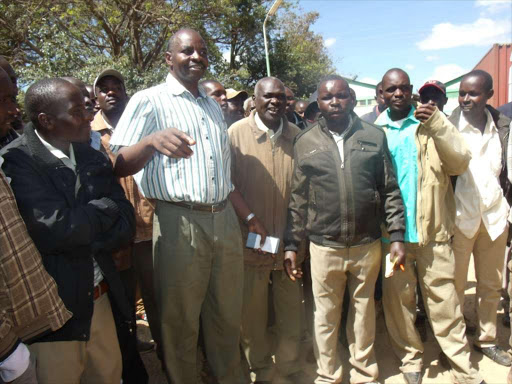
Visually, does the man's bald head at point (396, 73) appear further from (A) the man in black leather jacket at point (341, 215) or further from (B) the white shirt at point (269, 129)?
(B) the white shirt at point (269, 129)

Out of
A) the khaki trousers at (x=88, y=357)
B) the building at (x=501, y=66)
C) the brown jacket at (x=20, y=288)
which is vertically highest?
the building at (x=501, y=66)

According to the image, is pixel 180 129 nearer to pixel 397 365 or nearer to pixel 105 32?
pixel 397 365

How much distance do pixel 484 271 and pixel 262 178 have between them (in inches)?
79.4

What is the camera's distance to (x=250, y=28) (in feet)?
57.6

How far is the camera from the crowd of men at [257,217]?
195cm

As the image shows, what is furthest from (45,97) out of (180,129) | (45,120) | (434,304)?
(434,304)

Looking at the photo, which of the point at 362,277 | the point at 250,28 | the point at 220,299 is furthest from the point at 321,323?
the point at 250,28

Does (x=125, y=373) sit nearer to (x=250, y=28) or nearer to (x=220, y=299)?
(x=220, y=299)

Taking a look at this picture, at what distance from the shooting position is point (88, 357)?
6.66 feet

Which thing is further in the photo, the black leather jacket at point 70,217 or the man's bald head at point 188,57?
the man's bald head at point 188,57

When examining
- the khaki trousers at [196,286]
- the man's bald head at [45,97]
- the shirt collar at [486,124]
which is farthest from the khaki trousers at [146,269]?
the shirt collar at [486,124]

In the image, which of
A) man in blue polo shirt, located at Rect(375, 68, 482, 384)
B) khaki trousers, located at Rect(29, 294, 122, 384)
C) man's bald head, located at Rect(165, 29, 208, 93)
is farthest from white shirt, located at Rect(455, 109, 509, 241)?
khaki trousers, located at Rect(29, 294, 122, 384)

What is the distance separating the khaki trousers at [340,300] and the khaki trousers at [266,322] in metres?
0.24

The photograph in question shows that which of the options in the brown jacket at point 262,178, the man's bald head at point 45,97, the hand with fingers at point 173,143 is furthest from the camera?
the brown jacket at point 262,178
